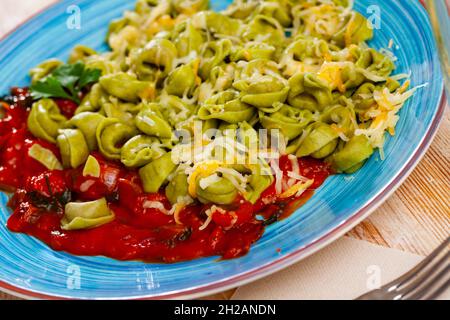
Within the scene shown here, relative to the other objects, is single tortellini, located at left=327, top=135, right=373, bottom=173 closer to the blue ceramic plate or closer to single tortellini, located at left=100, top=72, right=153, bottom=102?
the blue ceramic plate

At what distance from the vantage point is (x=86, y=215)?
3291mm

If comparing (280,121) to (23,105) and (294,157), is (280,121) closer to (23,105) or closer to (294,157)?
(294,157)

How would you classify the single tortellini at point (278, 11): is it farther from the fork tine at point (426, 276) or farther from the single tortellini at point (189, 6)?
the fork tine at point (426, 276)

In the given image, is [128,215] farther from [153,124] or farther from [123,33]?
[123,33]

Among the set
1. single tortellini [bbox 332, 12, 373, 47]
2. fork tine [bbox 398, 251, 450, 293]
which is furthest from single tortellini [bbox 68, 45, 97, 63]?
fork tine [bbox 398, 251, 450, 293]

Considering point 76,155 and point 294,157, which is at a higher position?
point 76,155

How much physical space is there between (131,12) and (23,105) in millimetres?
1170

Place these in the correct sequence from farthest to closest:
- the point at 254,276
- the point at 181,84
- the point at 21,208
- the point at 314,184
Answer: the point at 181,84 < the point at 21,208 < the point at 314,184 < the point at 254,276

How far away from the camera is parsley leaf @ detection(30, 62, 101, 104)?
4.15 m

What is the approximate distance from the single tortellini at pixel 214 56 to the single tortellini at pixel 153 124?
489 mm

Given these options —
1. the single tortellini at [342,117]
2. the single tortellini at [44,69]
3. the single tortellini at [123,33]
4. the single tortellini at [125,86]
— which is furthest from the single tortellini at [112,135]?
the single tortellini at [342,117]

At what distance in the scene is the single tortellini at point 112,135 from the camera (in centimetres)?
362

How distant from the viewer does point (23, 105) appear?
13.7ft
